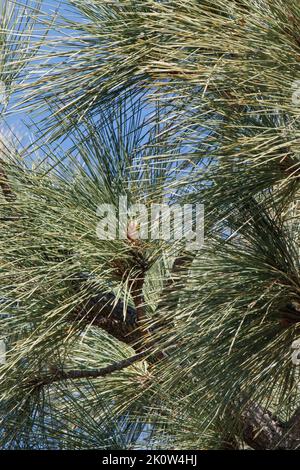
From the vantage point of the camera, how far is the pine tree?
3.37ft

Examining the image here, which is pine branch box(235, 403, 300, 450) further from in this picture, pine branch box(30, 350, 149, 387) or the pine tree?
pine branch box(30, 350, 149, 387)

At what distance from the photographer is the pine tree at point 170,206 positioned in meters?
1.03

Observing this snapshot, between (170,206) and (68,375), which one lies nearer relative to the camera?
(170,206)

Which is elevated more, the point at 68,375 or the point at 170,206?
the point at 170,206

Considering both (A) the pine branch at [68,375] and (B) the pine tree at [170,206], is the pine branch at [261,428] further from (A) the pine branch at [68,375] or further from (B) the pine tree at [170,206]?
(A) the pine branch at [68,375]

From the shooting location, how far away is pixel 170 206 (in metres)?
1.09

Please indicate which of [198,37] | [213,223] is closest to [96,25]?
[198,37]

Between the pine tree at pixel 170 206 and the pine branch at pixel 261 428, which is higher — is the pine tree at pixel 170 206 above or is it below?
above

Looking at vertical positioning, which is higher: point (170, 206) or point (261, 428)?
point (170, 206)

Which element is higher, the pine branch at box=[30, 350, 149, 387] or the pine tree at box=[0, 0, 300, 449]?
the pine tree at box=[0, 0, 300, 449]

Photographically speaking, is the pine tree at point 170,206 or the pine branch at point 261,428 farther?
the pine branch at point 261,428

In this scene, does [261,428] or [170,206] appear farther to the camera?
[261,428]

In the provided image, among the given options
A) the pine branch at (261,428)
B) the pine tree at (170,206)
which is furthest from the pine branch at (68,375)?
the pine branch at (261,428)

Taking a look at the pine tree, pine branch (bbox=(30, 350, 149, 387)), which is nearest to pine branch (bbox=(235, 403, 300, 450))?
the pine tree
